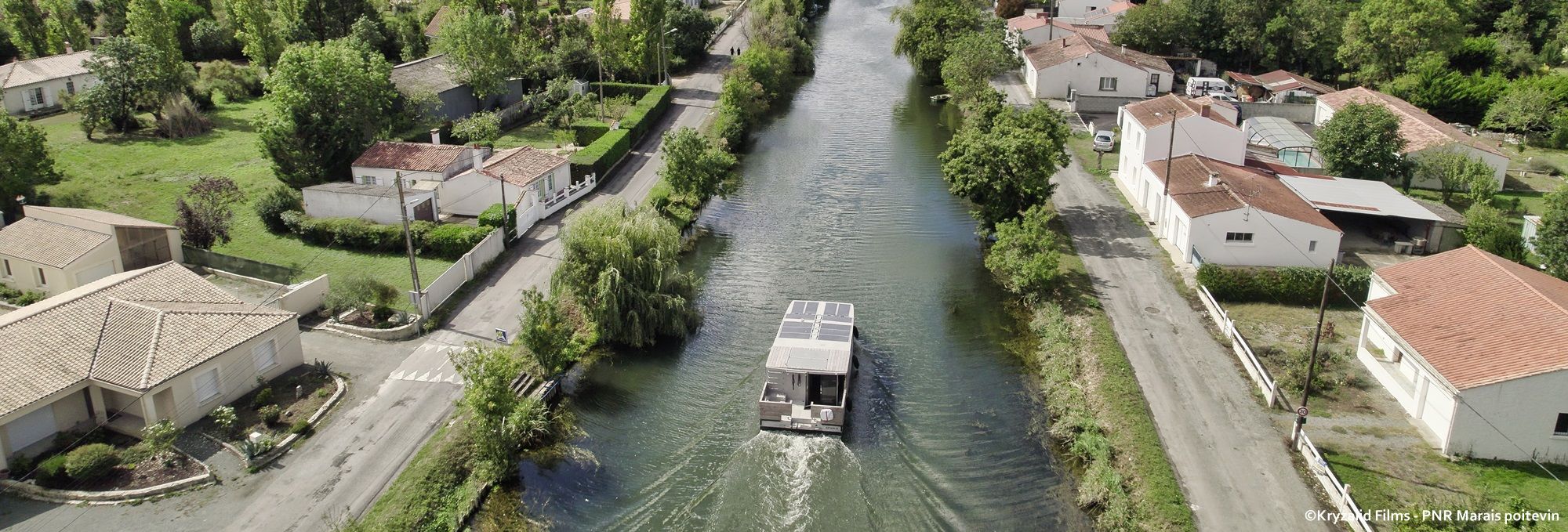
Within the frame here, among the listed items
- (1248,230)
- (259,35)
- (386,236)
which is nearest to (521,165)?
(386,236)

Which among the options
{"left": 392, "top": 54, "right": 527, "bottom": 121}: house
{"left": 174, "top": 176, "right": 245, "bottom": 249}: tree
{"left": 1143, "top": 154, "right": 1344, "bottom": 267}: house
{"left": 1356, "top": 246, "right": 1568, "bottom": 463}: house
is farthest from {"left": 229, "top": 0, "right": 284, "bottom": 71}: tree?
{"left": 1356, "top": 246, "right": 1568, "bottom": 463}: house

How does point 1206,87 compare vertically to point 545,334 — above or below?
above

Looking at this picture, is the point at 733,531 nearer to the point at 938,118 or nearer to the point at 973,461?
the point at 973,461

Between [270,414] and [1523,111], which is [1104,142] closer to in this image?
[1523,111]

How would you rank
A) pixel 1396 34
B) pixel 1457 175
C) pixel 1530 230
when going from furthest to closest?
pixel 1396 34 → pixel 1457 175 → pixel 1530 230

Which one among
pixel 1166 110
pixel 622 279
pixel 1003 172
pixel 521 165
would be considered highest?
pixel 1166 110

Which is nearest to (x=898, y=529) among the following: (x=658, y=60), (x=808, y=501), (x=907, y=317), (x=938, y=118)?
(x=808, y=501)
